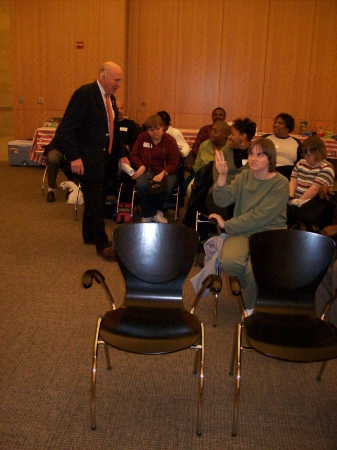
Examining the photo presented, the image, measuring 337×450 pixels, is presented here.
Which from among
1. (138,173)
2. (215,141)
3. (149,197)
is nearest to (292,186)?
(215,141)

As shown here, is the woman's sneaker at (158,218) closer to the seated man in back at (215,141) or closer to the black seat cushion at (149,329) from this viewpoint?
the seated man in back at (215,141)

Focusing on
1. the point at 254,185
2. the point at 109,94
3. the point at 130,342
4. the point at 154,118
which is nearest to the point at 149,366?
the point at 130,342

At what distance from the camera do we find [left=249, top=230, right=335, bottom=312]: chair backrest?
2.44 metres

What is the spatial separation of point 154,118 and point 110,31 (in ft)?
14.8

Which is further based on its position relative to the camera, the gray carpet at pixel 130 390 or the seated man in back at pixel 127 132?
the seated man in back at pixel 127 132

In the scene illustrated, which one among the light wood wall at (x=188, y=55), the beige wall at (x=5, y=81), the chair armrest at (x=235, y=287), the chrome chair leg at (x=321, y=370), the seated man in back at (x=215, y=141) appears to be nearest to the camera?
the chair armrest at (x=235, y=287)

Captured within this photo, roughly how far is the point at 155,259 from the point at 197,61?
285 inches

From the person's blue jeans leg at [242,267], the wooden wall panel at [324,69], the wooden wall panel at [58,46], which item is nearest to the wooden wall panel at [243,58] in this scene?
the wooden wall panel at [324,69]

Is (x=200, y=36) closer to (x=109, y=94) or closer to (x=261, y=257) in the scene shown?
(x=109, y=94)

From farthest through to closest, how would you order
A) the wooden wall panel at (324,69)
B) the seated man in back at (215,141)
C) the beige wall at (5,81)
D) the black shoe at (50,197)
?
the beige wall at (5,81) < the wooden wall panel at (324,69) < the black shoe at (50,197) < the seated man in back at (215,141)

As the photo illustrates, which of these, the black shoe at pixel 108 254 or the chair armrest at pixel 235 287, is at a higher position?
the chair armrest at pixel 235 287

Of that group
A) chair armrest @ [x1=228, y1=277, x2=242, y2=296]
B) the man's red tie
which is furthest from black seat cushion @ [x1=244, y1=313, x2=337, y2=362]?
the man's red tie

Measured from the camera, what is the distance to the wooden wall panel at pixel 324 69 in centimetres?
845

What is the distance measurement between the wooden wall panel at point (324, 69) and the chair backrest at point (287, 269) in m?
7.08
